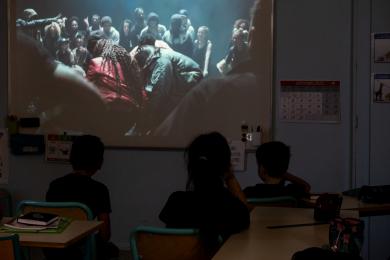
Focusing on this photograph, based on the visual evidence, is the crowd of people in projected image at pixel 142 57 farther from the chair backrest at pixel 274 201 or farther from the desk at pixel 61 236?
the desk at pixel 61 236

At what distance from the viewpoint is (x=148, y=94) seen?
4746 millimetres

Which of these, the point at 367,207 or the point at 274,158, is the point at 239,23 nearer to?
the point at 274,158

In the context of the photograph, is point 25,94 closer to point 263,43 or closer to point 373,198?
point 263,43

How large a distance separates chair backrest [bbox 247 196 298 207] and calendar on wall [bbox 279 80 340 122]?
4.82 feet

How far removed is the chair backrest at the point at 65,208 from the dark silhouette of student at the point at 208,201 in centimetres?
66

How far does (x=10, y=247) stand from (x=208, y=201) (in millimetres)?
806

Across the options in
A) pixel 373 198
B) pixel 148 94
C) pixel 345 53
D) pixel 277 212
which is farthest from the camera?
pixel 148 94

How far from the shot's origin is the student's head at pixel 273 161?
335 cm

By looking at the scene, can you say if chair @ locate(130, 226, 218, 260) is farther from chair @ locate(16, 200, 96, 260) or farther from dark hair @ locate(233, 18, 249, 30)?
dark hair @ locate(233, 18, 249, 30)

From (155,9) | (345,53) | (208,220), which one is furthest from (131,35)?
(208,220)

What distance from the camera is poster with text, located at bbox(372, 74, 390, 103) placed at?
4.38 meters

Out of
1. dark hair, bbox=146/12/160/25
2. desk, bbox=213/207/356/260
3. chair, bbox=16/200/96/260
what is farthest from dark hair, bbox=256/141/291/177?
dark hair, bbox=146/12/160/25

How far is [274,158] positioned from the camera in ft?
11.1

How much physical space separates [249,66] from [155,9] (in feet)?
3.10
